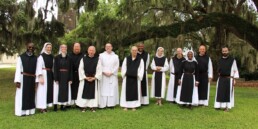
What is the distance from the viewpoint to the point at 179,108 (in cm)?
934

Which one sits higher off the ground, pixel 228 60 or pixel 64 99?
pixel 228 60

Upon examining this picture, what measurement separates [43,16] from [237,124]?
8929mm

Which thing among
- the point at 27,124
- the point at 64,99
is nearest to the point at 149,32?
the point at 64,99

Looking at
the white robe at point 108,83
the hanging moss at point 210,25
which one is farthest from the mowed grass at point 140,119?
the hanging moss at point 210,25

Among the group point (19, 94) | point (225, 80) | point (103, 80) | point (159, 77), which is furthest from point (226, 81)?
point (19, 94)

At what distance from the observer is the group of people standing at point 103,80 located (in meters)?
8.23

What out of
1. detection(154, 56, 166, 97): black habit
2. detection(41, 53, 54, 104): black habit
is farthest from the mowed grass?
detection(154, 56, 166, 97): black habit

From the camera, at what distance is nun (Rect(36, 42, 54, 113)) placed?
8320 millimetres

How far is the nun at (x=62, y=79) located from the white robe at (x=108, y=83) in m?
0.86

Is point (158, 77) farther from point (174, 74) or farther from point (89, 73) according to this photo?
point (89, 73)

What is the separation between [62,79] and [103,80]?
1.07 metres

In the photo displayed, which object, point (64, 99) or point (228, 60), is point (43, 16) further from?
point (228, 60)

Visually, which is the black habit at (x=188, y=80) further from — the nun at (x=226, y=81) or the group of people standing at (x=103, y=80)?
the nun at (x=226, y=81)

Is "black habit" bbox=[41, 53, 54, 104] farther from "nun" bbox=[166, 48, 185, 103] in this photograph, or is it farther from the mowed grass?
"nun" bbox=[166, 48, 185, 103]
